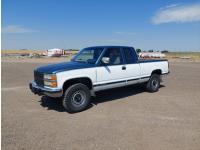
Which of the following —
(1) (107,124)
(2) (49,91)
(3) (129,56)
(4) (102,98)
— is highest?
(3) (129,56)

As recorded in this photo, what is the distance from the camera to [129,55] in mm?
8336

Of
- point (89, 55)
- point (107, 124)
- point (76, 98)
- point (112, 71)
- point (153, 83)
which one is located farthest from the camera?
point (153, 83)

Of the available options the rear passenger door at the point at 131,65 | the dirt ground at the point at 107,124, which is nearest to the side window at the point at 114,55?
the rear passenger door at the point at 131,65

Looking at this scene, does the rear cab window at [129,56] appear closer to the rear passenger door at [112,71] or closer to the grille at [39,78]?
the rear passenger door at [112,71]

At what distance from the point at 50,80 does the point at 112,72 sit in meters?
2.22

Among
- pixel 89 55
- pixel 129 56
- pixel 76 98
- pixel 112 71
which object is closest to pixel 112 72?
pixel 112 71

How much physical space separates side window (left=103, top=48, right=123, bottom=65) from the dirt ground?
1430mm

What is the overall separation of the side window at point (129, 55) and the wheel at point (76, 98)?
220cm

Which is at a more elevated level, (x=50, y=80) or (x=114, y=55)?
(x=114, y=55)

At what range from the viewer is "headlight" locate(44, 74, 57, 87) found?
6.14m

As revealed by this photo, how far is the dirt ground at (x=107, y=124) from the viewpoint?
4441 mm

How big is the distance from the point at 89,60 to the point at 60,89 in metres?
1.67

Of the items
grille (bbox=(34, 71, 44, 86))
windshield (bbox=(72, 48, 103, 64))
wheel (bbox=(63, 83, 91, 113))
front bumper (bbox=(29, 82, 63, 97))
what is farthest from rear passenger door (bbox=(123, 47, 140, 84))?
grille (bbox=(34, 71, 44, 86))

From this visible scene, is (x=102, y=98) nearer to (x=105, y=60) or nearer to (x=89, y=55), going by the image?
(x=89, y=55)
